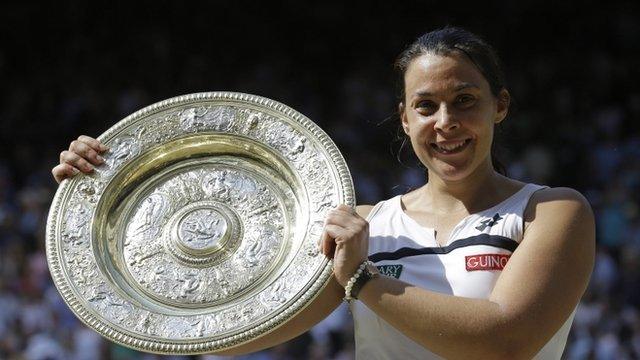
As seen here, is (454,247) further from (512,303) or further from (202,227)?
(202,227)

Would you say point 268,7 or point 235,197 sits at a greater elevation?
point 268,7

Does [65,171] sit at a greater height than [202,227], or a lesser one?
greater

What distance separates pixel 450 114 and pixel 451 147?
88 millimetres

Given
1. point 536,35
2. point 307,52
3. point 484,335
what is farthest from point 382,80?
point 484,335

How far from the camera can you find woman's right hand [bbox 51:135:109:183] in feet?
9.89

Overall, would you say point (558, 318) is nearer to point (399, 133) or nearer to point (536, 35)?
point (399, 133)

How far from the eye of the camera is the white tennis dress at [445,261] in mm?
2584

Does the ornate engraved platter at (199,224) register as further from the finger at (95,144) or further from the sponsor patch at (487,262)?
the sponsor patch at (487,262)

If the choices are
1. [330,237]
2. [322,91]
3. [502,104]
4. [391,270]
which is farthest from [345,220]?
[322,91]

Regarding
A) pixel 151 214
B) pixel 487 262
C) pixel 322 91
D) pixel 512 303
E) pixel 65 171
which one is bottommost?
pixel 512 303

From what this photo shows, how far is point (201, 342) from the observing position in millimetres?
2645

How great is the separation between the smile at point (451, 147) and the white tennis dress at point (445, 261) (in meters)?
0.17

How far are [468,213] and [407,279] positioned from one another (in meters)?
0.24

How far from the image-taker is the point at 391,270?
2695 millimetres
